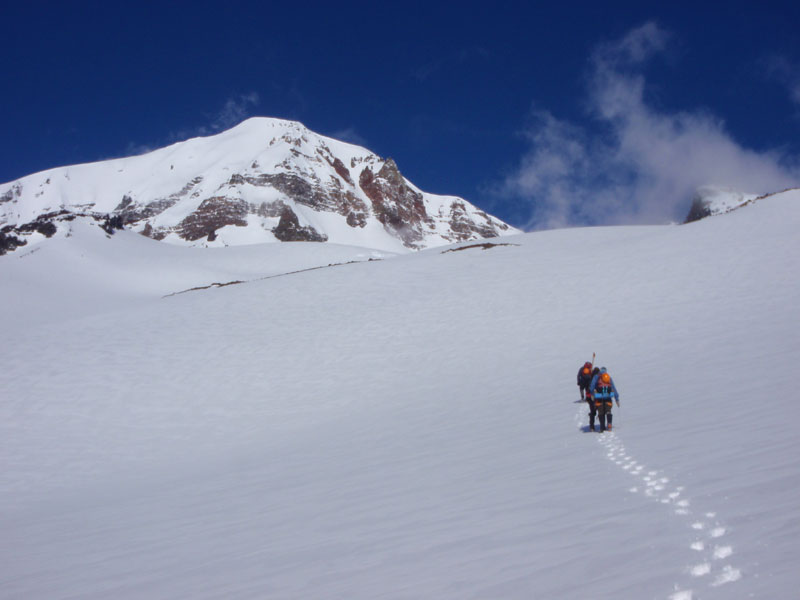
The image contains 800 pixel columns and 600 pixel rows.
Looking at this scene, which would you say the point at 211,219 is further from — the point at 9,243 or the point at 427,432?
the point at 427,432

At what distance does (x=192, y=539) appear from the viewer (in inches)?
271

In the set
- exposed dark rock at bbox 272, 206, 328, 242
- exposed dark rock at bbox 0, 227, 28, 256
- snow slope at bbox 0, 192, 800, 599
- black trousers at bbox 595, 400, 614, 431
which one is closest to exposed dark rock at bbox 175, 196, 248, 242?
exposed dark rock at bbox 272, 206, 328, 242

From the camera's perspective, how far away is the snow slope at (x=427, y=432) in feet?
14.6

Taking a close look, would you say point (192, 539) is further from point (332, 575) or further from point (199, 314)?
point (199, 314)

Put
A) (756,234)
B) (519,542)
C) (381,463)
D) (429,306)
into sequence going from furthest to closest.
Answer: (756,234), (429,306), (381,463), (519,542)

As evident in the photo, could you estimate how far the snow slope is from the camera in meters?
4.45

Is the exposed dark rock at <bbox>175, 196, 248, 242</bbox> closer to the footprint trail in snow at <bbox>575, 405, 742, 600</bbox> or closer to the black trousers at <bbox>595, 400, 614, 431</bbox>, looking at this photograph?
the black trousers at <bbox>595, 400, 614, 431</bbox>

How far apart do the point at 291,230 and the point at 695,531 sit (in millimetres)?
191239

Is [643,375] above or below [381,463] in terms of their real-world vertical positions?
above

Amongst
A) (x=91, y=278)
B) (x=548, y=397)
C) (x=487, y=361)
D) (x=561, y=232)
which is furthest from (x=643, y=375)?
(x=91, y=278)

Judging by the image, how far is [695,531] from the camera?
4086 millimetres

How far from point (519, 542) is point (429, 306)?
20999 millimetres

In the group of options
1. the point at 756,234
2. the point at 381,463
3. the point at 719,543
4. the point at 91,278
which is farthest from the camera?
the point at 91,278

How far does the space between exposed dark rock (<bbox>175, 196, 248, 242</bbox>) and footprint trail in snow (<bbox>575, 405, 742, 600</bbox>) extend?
190m
